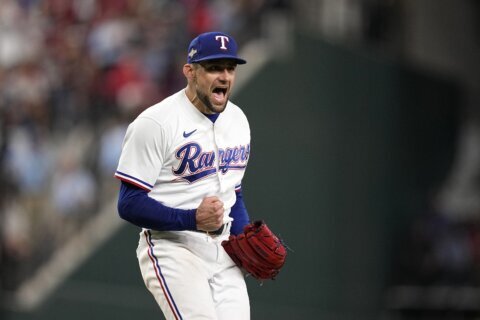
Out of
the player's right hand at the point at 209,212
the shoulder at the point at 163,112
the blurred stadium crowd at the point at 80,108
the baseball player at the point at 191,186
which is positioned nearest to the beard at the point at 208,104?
the baseball player at the point at 191,186

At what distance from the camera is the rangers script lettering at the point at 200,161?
584 cm

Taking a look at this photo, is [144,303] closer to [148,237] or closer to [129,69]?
[129,69]

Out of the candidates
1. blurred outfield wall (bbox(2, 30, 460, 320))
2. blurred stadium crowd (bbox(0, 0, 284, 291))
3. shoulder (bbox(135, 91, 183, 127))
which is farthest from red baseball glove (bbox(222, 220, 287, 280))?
blurred outfield wall (bbox(2, 30, 460, 320))

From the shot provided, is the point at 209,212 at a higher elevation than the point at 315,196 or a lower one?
higher

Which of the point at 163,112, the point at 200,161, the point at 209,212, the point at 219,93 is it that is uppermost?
the point at 219,93

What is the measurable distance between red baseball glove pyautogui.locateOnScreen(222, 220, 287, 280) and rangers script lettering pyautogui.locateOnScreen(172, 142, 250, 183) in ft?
1.12

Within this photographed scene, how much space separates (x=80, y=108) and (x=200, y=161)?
8.18 meters

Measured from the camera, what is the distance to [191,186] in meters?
5.95

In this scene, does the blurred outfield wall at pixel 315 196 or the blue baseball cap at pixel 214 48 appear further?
the blurred outfield wall at pixel 315 196

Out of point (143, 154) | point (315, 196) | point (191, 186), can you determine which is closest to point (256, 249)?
point (191, 186)

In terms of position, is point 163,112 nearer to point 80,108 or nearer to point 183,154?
point 183,154

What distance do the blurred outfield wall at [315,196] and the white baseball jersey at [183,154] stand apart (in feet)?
23.5

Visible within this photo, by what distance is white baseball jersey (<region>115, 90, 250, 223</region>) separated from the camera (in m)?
5.69

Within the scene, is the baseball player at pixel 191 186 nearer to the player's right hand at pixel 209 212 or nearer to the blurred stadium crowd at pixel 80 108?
the player's right hand at pixel 209 212
